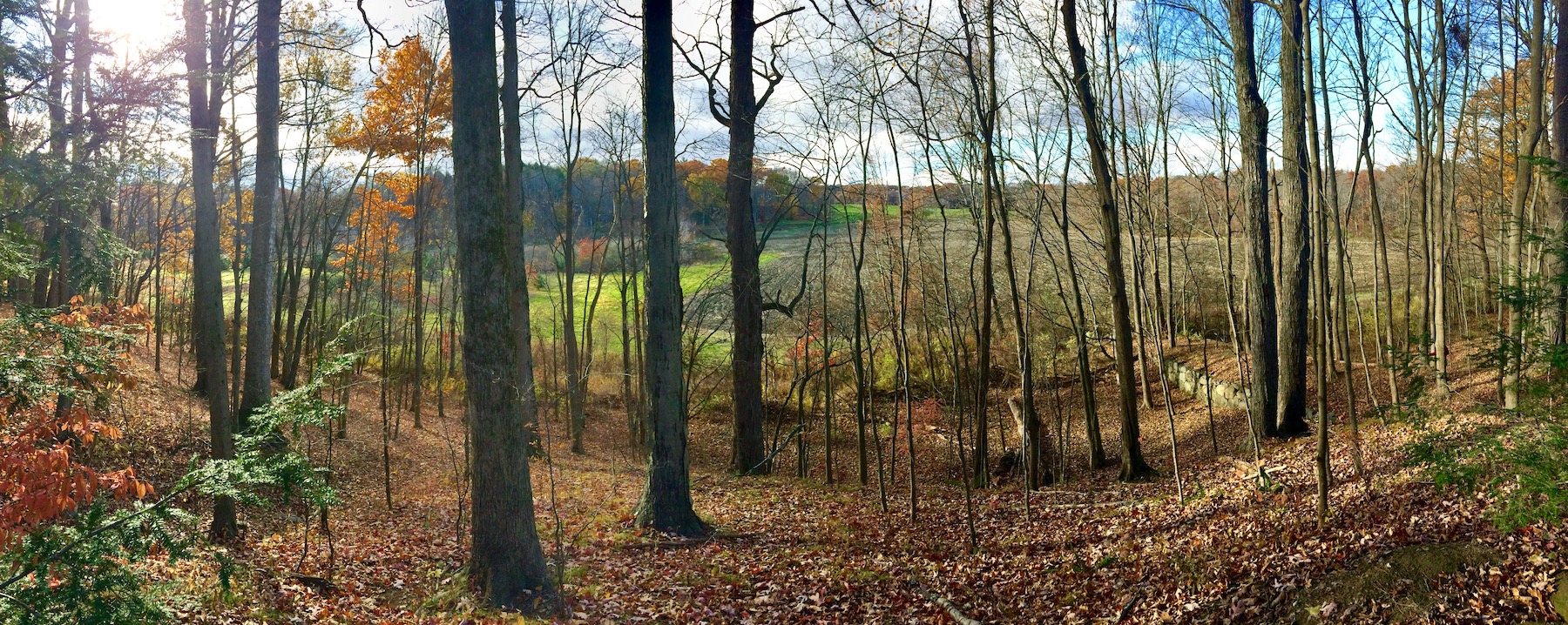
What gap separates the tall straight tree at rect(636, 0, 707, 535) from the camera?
8.77m

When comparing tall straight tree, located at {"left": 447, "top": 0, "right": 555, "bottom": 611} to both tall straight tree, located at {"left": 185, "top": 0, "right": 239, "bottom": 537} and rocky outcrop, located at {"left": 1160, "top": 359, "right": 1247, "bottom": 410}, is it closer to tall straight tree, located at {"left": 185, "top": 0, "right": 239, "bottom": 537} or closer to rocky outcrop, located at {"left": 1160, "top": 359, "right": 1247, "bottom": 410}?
tall straight tree, located at {"left": 185, "top": 0, "right": 239, "bottom": 537}

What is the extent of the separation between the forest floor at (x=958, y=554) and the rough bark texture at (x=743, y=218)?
6.26 feet

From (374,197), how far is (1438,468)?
25322mm

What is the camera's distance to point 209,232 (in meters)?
8.87

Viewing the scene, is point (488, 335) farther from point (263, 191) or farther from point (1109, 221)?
point (263, 191)

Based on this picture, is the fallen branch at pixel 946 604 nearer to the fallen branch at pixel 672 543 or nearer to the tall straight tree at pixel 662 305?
the fallen branch at pixel 672 543

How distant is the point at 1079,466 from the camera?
14898 millimetres

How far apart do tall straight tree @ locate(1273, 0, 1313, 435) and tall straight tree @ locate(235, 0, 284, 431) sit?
13.1 metres

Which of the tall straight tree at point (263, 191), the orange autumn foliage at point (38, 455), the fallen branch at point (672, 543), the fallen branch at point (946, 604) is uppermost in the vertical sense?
the tall straight tree at point (263, 191)

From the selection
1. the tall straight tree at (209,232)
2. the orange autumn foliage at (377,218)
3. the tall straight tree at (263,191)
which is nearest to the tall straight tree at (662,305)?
the tall straight tree at (209,232)

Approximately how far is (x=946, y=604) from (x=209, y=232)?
8.56 meters

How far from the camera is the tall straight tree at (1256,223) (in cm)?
1112

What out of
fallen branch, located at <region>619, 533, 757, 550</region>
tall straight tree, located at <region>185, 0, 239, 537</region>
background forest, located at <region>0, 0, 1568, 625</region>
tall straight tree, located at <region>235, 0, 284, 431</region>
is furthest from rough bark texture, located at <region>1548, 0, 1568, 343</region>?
tall straight tree, located at <region>235, 0, 284, 431</region>

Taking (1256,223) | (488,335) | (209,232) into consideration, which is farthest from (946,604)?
(209,232)
